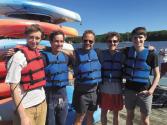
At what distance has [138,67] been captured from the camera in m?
3.62

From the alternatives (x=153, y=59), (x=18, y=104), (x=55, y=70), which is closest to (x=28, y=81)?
(x=18, y=104)

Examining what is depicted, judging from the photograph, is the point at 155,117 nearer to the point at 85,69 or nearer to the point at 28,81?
the point at 85,69

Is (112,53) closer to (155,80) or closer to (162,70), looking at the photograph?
(155,80)

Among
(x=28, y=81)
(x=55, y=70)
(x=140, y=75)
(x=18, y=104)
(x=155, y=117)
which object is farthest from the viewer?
(x=155, y=117)

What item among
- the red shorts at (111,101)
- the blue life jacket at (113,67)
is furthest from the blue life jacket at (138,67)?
the red shorts at (111,101)

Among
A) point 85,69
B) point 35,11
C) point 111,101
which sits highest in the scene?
point 35,11

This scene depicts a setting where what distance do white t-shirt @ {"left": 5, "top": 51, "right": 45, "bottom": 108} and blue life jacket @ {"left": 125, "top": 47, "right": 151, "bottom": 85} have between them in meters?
1.22

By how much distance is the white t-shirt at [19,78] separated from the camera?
8.42ft

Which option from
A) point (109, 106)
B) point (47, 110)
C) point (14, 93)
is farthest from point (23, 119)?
point (109, 106)

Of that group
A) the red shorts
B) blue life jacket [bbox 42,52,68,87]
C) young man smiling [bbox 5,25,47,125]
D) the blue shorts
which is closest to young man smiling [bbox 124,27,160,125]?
the red shorts

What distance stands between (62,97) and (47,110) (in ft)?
0.71

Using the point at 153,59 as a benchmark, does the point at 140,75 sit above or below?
below

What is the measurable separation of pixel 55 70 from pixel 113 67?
0.82m

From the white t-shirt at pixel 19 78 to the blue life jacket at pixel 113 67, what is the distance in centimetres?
112
